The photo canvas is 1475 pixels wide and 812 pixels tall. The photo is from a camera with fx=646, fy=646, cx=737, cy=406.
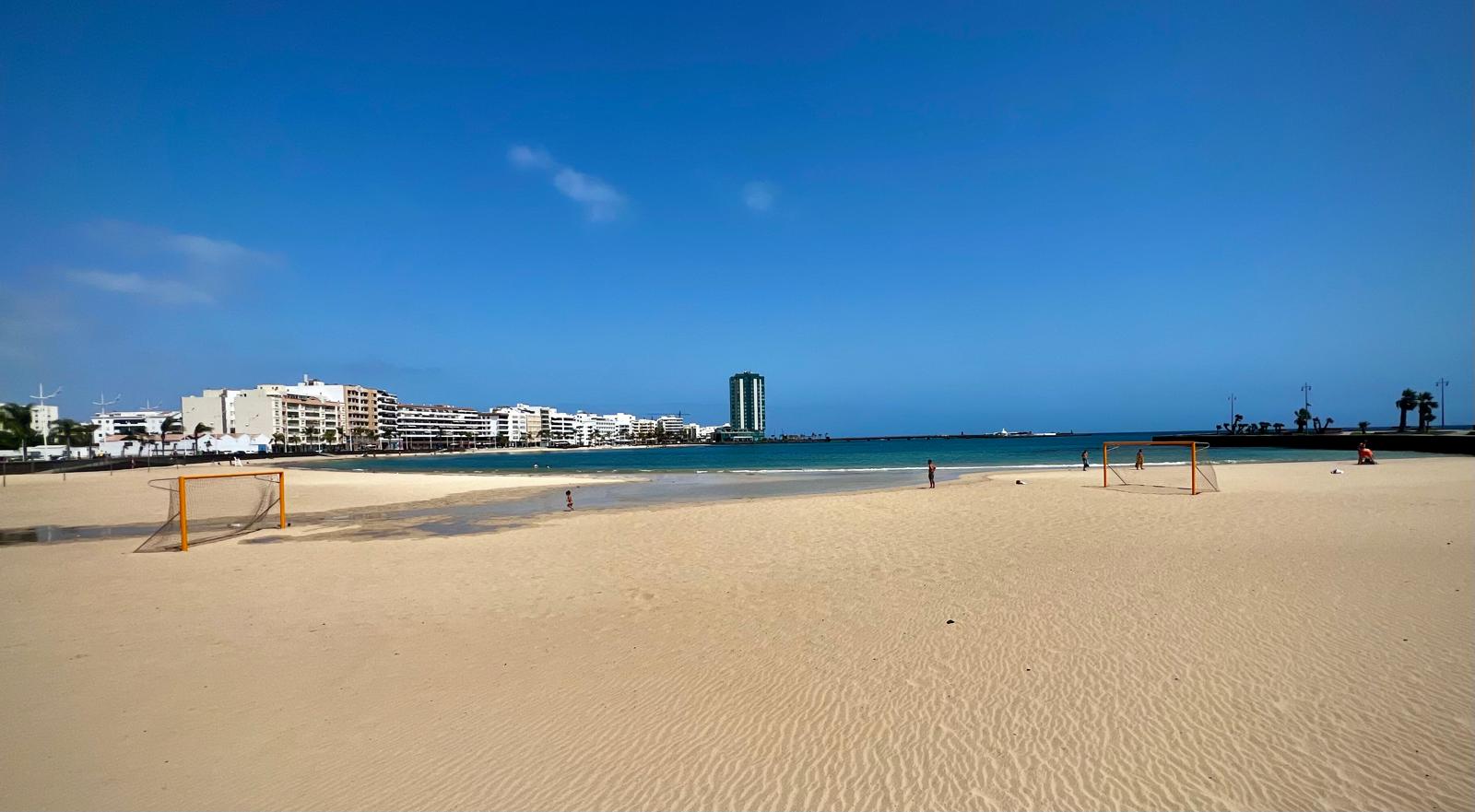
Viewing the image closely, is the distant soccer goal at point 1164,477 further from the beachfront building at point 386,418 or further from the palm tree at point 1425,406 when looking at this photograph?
the beachfront building at point 386,418

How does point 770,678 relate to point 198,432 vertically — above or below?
below

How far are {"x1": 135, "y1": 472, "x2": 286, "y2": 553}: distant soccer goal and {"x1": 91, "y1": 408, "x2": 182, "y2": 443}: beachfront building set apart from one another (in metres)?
129

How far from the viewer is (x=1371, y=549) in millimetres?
10398

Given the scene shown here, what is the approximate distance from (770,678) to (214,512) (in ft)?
68.1

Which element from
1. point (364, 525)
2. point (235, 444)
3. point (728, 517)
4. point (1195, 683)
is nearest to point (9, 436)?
point (235, 444)

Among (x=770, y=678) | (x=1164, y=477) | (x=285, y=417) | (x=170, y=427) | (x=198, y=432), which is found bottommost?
(x=1164, y=477)

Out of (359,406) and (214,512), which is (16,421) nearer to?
(359,406)

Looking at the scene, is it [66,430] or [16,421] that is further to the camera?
[66,430]

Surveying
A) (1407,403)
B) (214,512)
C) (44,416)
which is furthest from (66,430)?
(1407,403)

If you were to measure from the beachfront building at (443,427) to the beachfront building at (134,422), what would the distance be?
120ft

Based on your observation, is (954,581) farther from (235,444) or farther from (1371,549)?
(235,444)

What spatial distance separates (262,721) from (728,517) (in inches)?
500

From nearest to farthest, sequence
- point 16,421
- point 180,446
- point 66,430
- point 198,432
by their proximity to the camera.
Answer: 1. point 16,421
2. point 66,430
3. point 198,432
4. point 180,446

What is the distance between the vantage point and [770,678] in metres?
5.63
